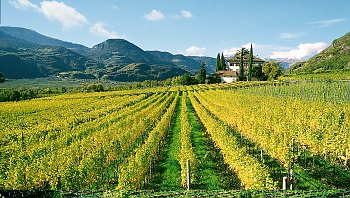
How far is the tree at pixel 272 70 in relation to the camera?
8269cm

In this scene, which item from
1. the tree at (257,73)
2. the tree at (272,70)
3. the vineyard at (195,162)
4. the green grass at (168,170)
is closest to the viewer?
the vineyard at (195,162)

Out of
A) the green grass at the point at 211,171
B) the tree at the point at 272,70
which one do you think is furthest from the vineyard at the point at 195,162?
the tree at the point at 272,70

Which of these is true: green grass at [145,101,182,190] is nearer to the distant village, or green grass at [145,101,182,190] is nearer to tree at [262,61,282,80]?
the distant village

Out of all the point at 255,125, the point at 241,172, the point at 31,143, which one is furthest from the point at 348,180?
the point at 31,143

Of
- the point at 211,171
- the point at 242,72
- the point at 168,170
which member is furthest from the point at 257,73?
the point at 168,170

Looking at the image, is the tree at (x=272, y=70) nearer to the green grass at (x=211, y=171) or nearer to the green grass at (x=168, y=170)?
the green grass at (x=211, y=171)

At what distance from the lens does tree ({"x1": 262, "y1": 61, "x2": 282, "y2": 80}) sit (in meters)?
82.7

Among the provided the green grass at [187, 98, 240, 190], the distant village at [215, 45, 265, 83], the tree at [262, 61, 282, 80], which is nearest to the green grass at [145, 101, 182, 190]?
the green grass at [187, 98, 240, 190]

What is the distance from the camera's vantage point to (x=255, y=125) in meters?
19.7

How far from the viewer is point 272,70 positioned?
3302 inches

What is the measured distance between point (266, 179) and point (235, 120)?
13.1 m

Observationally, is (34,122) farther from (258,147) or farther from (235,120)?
(258,147)

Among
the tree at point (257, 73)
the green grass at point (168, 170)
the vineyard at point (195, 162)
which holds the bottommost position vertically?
the green grass at point (168, 170)

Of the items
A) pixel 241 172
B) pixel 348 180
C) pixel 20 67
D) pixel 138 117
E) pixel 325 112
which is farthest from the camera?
pixel 20 67
